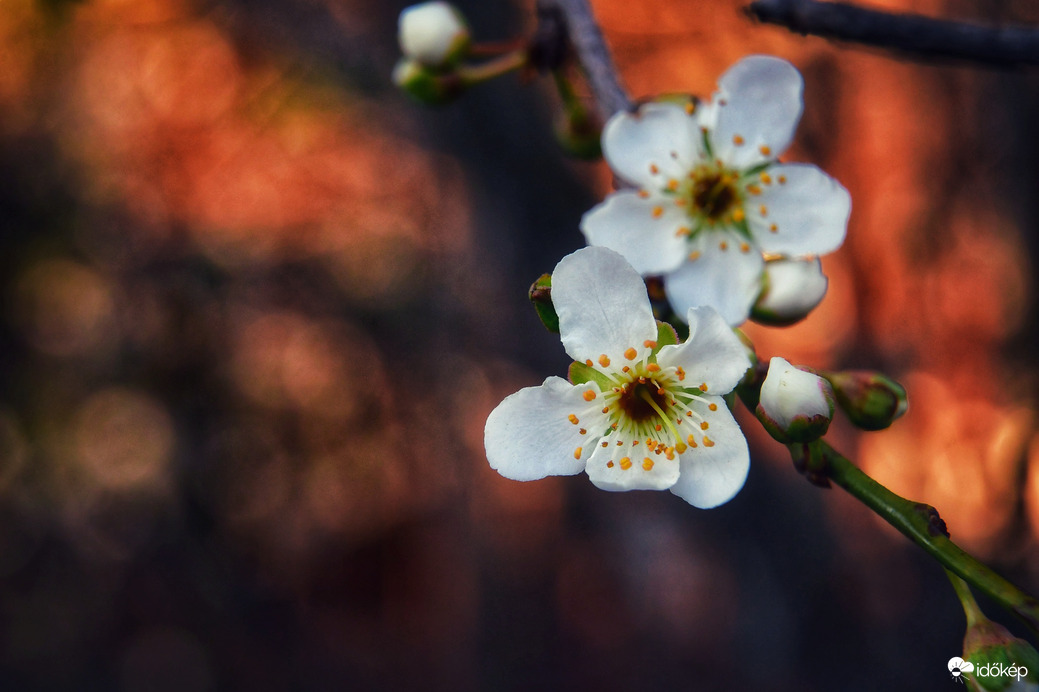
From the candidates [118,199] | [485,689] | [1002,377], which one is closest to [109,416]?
[118,199]

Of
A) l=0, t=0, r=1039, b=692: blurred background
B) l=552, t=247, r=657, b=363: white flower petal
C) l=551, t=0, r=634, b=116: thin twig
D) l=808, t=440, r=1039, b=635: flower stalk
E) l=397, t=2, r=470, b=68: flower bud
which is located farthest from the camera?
l=0, t=0, r=1039, b=692: blurred background

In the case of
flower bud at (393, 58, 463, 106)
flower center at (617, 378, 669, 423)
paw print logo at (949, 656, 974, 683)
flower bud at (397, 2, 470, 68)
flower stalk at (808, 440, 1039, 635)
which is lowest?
paw print logo at (949, 656, 974, 683)

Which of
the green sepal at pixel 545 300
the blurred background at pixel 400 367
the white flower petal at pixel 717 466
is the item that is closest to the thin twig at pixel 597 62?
the green sepal at pixel 545 300

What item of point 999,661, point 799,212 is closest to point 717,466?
point 999,661

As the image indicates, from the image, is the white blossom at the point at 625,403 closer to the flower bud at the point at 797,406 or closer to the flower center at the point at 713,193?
the flower bud at the point at 797,406

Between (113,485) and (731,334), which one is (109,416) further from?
(731,334)

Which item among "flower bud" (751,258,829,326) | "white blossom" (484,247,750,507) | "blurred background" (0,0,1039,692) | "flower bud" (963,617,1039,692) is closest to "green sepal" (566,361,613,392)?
"white blossom" (484,247,750,507)

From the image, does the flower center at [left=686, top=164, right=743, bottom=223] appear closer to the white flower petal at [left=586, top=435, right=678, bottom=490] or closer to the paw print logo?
the white flower petal at [left=586, top=435, right=678, bottom=490]
